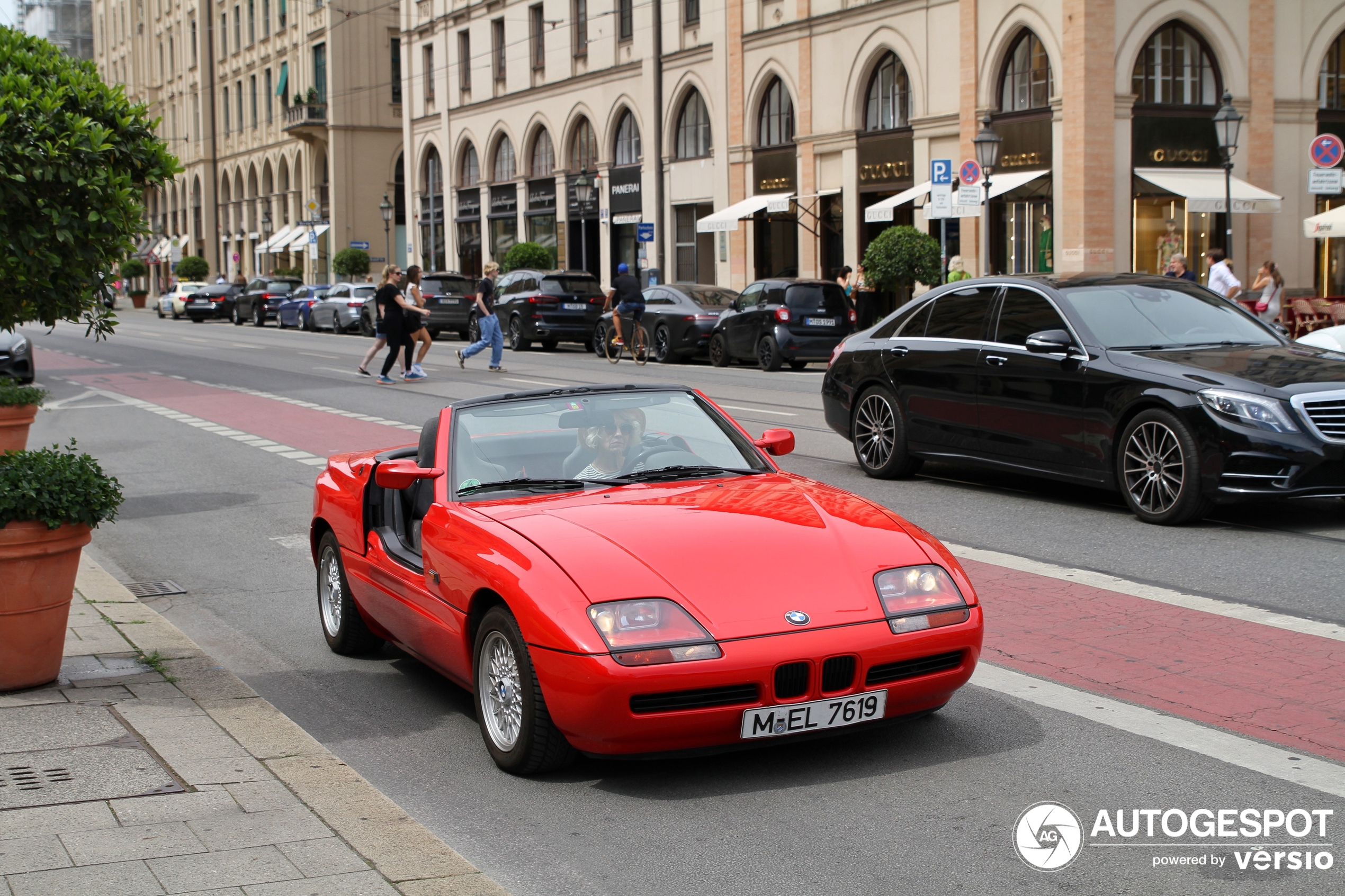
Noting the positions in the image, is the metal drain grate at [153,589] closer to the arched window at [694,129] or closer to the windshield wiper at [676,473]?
the windshield wiper at [676,473]

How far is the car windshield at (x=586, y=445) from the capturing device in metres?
5.79

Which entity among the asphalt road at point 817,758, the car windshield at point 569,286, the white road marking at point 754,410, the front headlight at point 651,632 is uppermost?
the car windshield at point 569,286

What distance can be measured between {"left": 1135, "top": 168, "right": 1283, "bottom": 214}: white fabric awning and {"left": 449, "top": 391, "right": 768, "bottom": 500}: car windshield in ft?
87.3

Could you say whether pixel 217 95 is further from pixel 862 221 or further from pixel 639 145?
pixel 862 221

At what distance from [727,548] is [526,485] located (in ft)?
3.61

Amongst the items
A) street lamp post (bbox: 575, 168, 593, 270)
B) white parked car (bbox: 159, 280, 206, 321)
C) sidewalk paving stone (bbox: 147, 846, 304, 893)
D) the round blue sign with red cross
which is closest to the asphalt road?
sidewalk paving stone (bbox: 147, 846, 304, 893)

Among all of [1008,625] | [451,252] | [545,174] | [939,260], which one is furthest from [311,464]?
[451,252]

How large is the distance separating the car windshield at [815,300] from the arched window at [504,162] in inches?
1215

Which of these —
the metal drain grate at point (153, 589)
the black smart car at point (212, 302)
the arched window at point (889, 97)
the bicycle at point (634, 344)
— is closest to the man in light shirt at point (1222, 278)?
the bicycle at point (634, 344)

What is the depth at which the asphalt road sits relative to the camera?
405cm

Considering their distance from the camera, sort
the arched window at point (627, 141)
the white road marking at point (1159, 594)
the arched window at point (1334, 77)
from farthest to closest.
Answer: the arched window at point (627, 141) → the arched window at point (1334, 77) → the white road marking at point (1159, 594)

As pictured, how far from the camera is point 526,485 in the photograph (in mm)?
5723

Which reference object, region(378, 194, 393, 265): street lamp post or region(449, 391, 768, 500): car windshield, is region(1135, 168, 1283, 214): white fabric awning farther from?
region(378, 194, 393, 265): street lamp post

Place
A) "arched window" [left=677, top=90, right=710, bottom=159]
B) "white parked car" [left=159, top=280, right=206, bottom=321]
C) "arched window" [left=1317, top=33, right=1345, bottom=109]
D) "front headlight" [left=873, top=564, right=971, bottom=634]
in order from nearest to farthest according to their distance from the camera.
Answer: "front headlight" [left=873, top=564, right=971, bottom=634] → "arched window" [left=1317, top=33, right=1345, bottom=109] → "arched window" [left=677, top=90, right=710, bottom=159] → "white parked car" [left=159, top=280, right=206, bottom=321]
